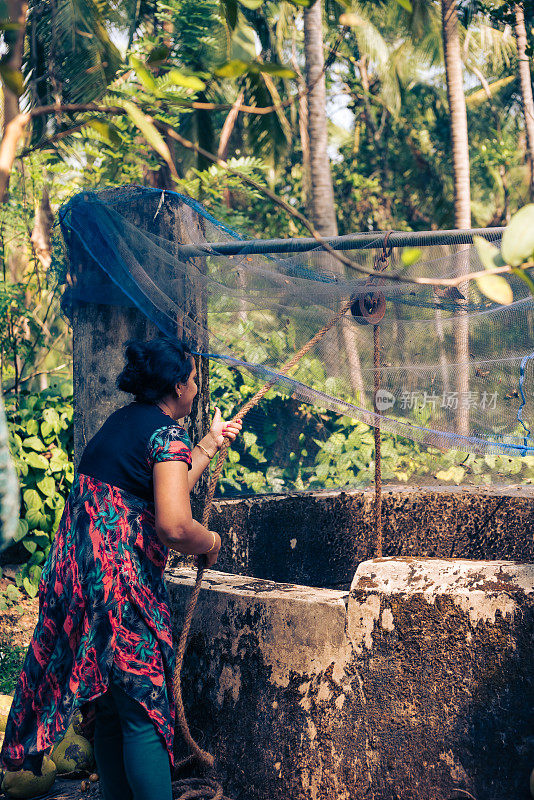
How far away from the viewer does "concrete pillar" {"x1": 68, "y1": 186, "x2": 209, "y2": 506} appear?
118 inches

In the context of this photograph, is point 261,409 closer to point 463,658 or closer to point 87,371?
point 87,371

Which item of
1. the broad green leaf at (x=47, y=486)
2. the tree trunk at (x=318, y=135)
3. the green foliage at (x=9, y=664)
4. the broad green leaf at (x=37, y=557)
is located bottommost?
the green foliage at (x=9, y=664)

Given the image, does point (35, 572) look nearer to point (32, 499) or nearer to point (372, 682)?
point (32, 499)

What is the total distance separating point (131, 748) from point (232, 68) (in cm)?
168

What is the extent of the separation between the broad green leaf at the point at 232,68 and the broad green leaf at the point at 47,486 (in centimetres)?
388

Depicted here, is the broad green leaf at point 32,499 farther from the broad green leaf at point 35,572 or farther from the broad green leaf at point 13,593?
the broad green leaf at point 13,593

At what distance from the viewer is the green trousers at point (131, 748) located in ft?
6.47

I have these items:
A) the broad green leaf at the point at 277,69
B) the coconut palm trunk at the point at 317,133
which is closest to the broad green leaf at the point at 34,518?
the broad green leaf at the point at 277,69

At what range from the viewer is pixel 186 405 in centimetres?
229

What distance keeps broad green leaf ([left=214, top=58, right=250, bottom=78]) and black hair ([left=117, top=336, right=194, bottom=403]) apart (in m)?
1.28

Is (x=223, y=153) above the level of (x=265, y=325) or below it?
above

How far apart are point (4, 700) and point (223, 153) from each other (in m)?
12.1

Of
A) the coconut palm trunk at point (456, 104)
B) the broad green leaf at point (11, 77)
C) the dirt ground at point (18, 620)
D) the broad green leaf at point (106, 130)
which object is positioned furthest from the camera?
the coconut palm trunk at point (456, 104)

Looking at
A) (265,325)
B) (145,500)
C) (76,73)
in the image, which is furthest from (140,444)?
(76,73)
